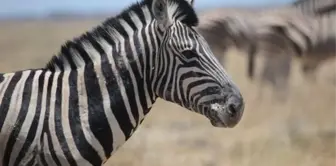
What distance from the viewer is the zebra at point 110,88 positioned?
3.71m

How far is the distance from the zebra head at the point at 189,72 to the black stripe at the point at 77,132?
42 centimetres

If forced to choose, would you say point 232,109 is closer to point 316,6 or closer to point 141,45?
point 141,45

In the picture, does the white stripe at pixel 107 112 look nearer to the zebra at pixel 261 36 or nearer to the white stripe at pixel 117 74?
the white stripe at pixel 117 74

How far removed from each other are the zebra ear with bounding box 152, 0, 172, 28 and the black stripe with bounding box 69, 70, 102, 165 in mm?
556

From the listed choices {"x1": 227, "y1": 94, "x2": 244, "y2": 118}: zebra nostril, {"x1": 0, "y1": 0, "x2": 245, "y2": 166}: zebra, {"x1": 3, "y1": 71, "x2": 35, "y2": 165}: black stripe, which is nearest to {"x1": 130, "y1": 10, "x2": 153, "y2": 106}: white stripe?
{"x1": 0, "y1": 0, "x2": 245, "y2": 166}: zebra

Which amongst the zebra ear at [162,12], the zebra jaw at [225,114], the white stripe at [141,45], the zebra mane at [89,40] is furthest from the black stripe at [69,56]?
the zebra jaw at [225,114]

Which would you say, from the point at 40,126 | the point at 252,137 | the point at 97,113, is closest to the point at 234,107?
the point at 97,113

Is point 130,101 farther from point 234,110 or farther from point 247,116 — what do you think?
point 247,116

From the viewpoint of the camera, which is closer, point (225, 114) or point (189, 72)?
point (225, 114)

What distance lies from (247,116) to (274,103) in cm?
70

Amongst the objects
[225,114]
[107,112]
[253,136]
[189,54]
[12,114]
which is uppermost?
[12,114]

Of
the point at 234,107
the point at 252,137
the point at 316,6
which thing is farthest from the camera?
the point at 252,137

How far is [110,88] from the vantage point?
3.88m

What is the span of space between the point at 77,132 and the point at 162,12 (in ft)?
2.46
